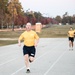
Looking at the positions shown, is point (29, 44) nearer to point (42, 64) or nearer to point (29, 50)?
point (29, 50)

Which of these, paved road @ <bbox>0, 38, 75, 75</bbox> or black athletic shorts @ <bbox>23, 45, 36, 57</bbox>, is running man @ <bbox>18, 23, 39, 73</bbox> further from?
paved road @ <bbox>0, 38, 75, 75</bbox>

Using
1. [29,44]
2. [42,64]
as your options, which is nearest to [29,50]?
[29,44]

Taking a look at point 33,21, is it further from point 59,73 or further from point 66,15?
point 59,73

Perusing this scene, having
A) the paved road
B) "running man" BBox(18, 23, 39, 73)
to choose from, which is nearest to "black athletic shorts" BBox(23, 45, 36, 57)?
"running man" BBox(18, 23, 39, 73)

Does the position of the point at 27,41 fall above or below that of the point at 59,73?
above

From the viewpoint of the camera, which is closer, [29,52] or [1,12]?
[29,52]

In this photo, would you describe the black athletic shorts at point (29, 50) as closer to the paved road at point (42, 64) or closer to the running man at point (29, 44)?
the running man at point (29, 44)

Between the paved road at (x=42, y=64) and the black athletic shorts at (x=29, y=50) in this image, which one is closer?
the paved road at (x=42, y=64)

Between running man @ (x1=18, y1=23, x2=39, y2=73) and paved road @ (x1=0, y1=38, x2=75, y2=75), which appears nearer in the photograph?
paved road @ (x1=0, y1=38, x2=75, y2=75)

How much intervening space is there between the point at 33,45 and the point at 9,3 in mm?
79336

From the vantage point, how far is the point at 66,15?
19150cm

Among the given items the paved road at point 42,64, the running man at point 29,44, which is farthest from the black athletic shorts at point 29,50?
the paved road at point 42,64

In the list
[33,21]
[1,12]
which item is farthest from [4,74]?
[33,21]

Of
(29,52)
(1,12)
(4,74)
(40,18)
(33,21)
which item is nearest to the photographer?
(4,74)
